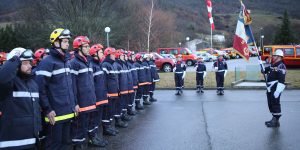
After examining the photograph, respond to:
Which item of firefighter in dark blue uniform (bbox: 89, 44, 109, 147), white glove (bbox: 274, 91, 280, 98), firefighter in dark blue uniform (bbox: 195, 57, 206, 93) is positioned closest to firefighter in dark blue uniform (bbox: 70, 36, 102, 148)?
firefighter in dark blue uniform (bbox: 89, 44, 109, 147)

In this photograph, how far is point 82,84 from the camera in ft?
20.0

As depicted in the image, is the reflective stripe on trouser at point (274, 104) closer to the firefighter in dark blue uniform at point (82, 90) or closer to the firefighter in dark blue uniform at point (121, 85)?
the firefighter in dark blue uniform at point (121, 85)

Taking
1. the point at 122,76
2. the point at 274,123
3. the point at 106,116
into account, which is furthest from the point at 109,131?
the point at 274,123

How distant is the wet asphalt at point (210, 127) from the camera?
22.4ft

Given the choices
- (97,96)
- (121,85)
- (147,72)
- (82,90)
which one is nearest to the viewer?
(82,90)

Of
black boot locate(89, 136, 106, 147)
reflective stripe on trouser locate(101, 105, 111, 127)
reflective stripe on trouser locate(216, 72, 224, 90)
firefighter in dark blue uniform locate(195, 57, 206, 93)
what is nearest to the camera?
black boot locate(89, 136, 106, 147)

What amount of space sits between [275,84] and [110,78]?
4.34m

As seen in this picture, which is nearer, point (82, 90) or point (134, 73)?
point (82, 90)

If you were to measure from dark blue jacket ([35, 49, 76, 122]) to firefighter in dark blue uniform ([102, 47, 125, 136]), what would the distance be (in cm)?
259

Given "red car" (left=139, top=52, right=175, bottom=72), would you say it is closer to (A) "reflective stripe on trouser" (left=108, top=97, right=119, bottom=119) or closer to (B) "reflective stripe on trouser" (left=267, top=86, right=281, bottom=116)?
(B) "reflective stripe on trouser" (left=267, top=86, right=281, bottom=116)

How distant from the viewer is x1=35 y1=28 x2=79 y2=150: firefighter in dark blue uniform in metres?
5.00

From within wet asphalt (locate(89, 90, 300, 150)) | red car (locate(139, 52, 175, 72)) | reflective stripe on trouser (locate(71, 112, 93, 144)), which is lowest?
wet asphalt (locate(89, 90, 300, 150))

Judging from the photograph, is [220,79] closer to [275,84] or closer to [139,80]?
[139,80]

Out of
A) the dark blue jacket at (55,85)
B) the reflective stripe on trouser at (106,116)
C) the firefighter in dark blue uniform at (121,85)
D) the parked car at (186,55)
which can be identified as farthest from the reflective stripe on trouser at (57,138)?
the parked car at (186,55)
